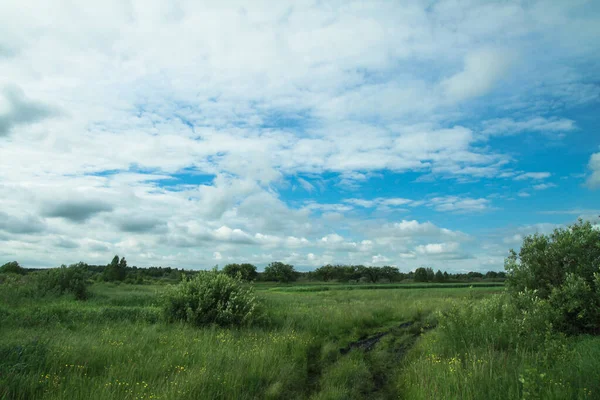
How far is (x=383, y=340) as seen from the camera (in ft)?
51.6

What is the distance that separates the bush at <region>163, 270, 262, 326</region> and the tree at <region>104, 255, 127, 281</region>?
44.6 meters

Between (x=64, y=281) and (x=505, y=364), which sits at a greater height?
(x=64, y=281)

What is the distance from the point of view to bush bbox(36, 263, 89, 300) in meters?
25.9

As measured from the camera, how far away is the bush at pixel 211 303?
16.8 m

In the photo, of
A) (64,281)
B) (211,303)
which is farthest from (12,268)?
(211,303)

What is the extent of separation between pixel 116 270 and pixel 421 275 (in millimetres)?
72904

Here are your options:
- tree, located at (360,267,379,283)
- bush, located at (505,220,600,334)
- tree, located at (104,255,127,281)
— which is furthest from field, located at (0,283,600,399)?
tree, located at (360,267,379,283)

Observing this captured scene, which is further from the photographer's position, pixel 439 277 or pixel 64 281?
pixel 439 277

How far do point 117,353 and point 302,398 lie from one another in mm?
5061

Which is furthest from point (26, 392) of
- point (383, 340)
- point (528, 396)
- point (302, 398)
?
point (383, 340)

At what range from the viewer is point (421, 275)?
9875 cm

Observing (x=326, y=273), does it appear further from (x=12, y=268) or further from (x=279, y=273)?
(x=12, y=268)

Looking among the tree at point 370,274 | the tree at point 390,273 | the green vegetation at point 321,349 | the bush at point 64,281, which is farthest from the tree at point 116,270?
the tree at point 390,273

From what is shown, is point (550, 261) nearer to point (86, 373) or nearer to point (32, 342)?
point (86, 373)
